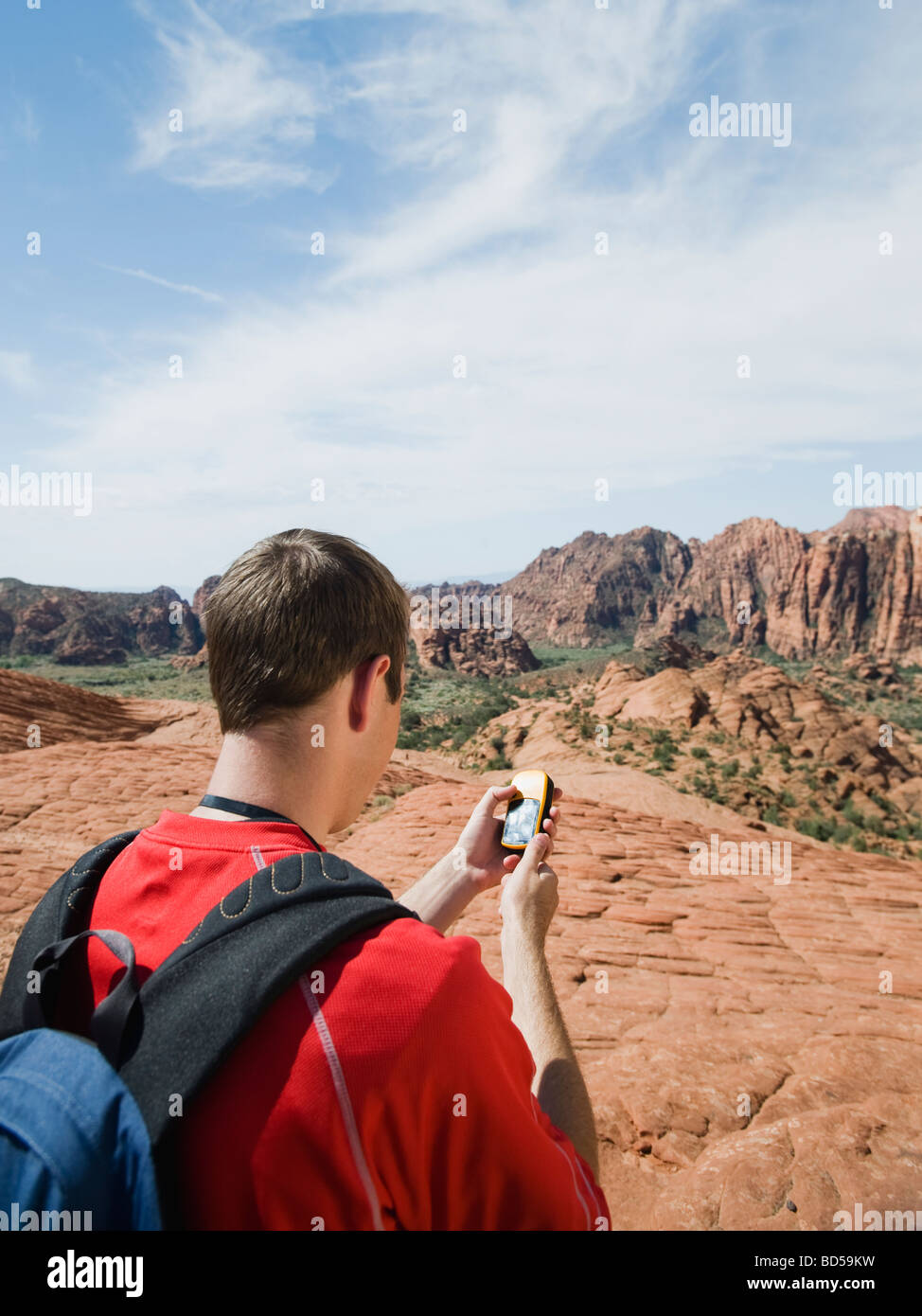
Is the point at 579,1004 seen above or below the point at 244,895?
below

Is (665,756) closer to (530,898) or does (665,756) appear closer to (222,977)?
(530,898)

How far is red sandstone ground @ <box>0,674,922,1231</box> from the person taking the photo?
130 inches

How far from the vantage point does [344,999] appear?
3.23ft

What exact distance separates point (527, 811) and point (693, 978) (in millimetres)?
4961

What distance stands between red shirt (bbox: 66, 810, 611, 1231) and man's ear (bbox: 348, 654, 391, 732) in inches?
18.1

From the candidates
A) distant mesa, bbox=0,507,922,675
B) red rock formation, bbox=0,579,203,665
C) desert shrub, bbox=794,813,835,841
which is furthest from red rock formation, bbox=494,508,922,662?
desert shrub, bbox=794,813,835,841

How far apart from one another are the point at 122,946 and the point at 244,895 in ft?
0.59

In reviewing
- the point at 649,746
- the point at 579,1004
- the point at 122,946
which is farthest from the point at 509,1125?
the point at 649,746

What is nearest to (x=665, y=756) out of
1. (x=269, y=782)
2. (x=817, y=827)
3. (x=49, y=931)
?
(x=817, y=827)

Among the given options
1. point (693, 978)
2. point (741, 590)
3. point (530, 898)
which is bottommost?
point (693, 978)

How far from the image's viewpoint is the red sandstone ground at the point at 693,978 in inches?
130

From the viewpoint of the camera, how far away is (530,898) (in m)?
1.82

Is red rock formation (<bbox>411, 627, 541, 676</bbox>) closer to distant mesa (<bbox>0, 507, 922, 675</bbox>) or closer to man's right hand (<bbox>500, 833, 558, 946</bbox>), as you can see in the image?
distant mesa (<bbox>0, 507, 922, 675</bbox>)
